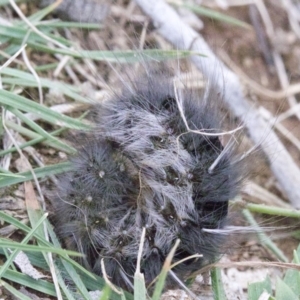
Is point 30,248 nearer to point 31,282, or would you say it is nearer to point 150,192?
point 31,282

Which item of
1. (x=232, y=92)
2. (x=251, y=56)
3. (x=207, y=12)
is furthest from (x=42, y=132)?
(x=251, y=56)

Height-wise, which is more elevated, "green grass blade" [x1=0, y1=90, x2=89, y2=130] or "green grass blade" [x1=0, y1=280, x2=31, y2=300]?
"green grass blade" [x1=0, y1=90, x2=89, y2=130]

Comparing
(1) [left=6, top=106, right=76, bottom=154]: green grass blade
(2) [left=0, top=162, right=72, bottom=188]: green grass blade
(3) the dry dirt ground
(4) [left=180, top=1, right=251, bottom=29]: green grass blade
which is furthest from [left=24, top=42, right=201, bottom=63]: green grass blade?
(4) [left=180, top=1, right=251, bottom=29]: green grass blade

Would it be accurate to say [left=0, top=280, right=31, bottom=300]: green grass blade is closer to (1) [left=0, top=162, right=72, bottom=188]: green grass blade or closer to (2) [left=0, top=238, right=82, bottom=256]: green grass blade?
(2) [left=0, top=238, right=82, bottom=256]: green grass blade

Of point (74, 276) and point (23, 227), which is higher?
point (23, 227)

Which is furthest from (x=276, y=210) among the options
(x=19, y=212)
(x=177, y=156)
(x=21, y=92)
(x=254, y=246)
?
(x=21, y=92)

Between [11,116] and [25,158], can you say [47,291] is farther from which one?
[11,116]

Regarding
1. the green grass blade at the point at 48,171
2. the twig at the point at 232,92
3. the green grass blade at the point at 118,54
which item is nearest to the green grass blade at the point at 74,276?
the green grass blade at the point at 48,171

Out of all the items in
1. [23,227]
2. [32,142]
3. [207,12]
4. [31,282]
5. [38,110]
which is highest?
[207,12]
